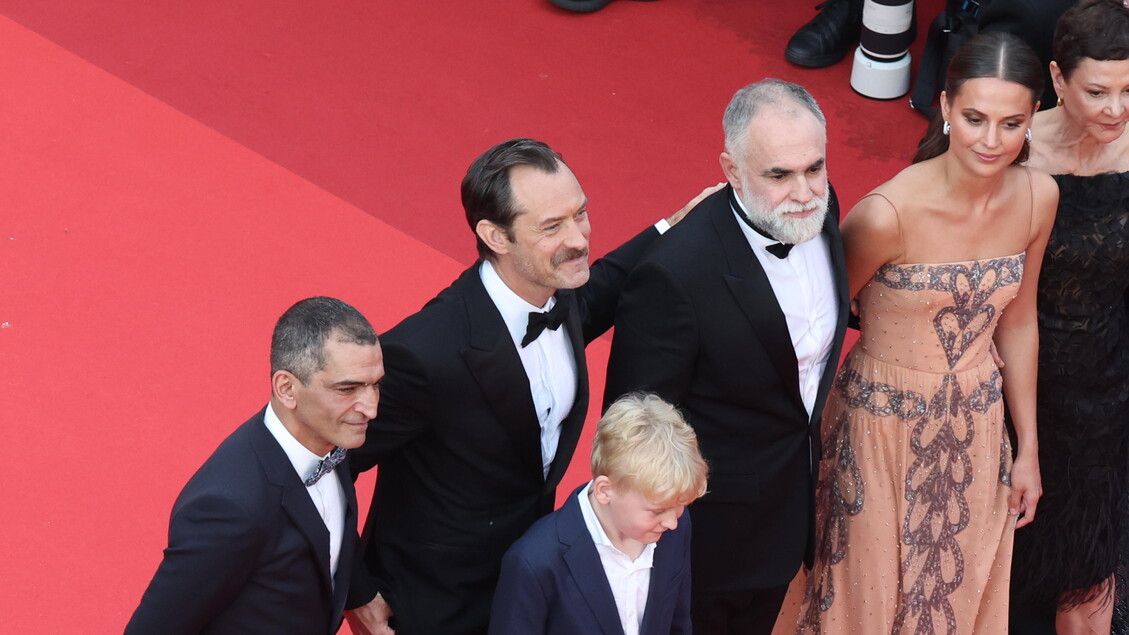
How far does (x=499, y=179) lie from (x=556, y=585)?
A: 68cm

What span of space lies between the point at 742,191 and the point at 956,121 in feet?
1.46

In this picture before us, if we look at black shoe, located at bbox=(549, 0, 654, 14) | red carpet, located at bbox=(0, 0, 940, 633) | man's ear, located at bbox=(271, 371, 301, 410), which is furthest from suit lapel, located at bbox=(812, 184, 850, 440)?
black shoe, located at bbox=(549, 0, 654, 14)

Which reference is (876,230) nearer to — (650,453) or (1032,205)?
(1032,205)

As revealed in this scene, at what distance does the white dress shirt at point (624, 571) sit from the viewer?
2.33m

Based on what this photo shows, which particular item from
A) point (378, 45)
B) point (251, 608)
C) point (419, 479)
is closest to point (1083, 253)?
point (419, 479)

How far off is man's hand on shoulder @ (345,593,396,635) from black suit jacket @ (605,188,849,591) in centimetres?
57

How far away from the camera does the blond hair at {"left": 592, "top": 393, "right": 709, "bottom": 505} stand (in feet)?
7.25

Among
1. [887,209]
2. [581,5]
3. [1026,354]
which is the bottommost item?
[1026,354]

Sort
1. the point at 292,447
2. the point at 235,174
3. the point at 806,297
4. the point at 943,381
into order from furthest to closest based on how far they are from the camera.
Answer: the point at 235,174, the point at 943,381, the point at 806,297, the point at 292,447

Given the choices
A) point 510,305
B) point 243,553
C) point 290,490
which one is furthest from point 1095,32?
point 243,553

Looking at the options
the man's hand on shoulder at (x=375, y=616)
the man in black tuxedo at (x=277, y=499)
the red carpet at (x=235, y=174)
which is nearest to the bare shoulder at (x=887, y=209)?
the man in black tuxedo at (x=277, y=499)

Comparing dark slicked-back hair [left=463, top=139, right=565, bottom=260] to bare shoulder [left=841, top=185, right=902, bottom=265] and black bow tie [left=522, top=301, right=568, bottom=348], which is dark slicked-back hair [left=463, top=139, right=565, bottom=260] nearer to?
black bow tie [left=522, top=301, right=568, bottom=348]

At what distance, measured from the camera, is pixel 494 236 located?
2.38 m

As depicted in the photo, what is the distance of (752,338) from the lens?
2.50 meters
